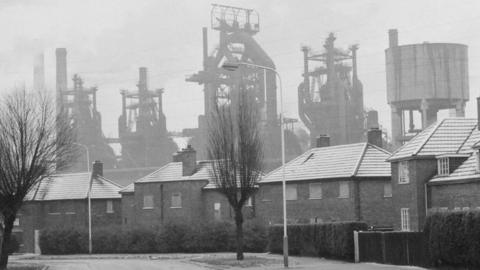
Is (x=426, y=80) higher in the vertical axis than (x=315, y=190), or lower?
higher

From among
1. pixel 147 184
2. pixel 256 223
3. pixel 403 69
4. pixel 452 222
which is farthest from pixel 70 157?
pixel 403 69

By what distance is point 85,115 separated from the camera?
469 feet

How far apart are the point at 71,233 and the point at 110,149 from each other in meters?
75.9

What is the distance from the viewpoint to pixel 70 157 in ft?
160

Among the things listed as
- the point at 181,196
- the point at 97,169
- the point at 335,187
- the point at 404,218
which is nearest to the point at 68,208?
the point at 97,169

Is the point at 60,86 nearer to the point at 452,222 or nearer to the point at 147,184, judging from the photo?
the point at 147,184

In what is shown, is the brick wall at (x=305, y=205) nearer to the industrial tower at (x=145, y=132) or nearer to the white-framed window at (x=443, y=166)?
the white-framed window at (x=443, y=166)

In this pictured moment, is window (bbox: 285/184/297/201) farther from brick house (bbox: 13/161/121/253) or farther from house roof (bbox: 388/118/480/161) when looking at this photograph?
brick house (bbox: 13/161/121/253)

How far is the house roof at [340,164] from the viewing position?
60281mm

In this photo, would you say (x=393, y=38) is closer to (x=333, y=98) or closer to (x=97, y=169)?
(x=333, y=98)

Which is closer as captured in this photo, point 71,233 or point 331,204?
Answer: point 331,204

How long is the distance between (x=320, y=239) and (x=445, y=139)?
9469 mm

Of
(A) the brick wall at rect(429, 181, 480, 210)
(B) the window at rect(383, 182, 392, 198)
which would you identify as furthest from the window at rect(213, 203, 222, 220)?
(A) the brick wall at rect(429, 181, 480, 210)

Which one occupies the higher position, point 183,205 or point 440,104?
point 440,104
